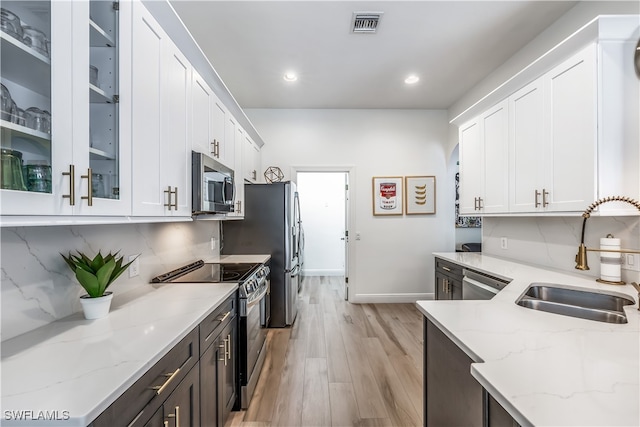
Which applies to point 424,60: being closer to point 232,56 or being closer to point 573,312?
point 232,56

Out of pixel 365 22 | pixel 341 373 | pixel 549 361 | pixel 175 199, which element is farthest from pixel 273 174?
pixel 549 361

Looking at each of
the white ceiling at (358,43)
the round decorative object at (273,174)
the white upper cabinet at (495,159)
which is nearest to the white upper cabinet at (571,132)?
the white upper cabinet at (495,159)

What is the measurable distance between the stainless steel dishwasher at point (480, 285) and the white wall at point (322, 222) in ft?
13.1

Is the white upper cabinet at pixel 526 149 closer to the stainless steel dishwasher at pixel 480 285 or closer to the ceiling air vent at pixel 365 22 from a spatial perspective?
the stainless steel dishwasher at pixel 480 285

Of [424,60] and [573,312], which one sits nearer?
[573,312]

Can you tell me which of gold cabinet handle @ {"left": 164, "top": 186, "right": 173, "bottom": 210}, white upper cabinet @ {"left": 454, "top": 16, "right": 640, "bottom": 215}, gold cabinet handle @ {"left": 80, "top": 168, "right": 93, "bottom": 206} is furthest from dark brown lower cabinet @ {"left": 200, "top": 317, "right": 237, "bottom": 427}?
white upper cabinet @ {"left": 454, "top": 16, "right": 640, "bottom": 215}

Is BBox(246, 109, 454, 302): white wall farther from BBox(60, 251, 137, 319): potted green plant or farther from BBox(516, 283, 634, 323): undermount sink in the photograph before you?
BBox(60, 251, 137, 319): potted green plant

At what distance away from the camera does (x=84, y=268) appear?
4.20ft

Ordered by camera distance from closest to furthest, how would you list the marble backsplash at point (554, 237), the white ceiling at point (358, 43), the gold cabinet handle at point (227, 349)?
the gold cabinet handle at point (227, 349) < the marble backsplash at point (554, 237) < the white ceiling at point (358, 43)

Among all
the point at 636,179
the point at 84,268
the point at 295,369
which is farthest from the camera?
the point at 295,369

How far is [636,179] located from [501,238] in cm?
152

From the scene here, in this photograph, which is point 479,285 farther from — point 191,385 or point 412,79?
point 412,79

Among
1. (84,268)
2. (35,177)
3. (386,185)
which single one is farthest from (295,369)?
(386,185)

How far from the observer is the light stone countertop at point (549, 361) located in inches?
26.2
